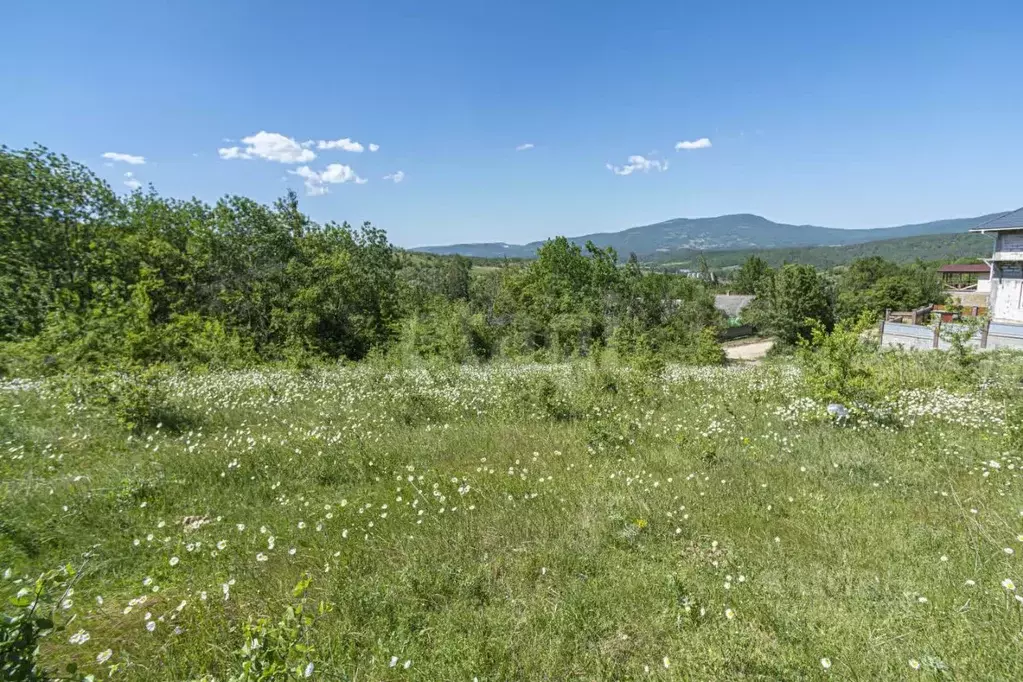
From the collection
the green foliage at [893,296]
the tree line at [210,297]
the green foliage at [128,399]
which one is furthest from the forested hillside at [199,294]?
the green foliage at [893,296]

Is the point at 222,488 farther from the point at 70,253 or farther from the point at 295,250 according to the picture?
the point at 295,250

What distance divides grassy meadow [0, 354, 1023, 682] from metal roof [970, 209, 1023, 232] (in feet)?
105

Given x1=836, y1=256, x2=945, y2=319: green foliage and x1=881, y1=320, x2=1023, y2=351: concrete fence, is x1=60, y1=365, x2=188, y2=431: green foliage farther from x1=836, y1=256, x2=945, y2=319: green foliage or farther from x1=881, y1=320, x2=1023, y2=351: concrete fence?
x1=836, y1=256, x2=945, y2=319: green foliage

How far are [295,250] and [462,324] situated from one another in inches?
377

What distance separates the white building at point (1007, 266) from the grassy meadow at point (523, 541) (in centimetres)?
3218

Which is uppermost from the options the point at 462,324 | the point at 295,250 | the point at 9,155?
the point at 9,155

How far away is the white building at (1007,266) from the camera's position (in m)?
29.6

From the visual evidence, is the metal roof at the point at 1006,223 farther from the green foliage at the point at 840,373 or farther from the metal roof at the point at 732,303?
the metal roof at the point at 732,303

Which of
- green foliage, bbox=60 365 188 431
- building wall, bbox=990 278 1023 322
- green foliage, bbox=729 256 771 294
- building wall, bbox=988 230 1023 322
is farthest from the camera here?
green foliage, bbox=729 256 771 294

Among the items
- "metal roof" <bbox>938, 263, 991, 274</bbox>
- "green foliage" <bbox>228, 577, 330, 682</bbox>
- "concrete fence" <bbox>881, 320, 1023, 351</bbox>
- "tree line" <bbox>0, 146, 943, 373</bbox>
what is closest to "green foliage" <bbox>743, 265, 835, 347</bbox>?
"tree line" <bbox>0, 146, 943, 373</bbox>

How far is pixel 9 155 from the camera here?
16.9m

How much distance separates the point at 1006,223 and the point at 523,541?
41136 mm

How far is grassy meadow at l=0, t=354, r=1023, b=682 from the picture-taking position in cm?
308

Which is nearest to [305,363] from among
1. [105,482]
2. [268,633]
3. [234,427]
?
[234,427]
